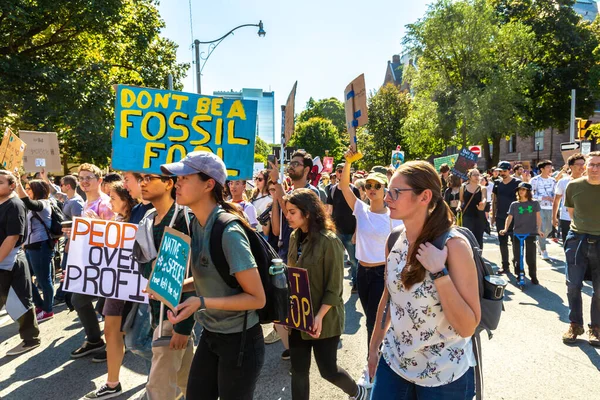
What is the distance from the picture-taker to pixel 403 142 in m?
36.0

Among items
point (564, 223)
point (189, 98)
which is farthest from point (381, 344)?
point (564, 223)

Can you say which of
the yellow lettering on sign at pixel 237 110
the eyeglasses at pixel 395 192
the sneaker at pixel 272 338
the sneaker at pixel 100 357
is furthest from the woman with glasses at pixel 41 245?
the eyeglasses at pixel 395 192

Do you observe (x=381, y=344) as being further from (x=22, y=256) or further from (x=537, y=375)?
(x=22, y=256)

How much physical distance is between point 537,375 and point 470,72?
30111 mm

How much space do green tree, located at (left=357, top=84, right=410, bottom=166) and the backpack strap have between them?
34.0 meters

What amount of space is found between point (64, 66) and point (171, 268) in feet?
59.0

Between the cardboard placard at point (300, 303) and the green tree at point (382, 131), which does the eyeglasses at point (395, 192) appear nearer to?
the cardboard placard at point (300, 303)

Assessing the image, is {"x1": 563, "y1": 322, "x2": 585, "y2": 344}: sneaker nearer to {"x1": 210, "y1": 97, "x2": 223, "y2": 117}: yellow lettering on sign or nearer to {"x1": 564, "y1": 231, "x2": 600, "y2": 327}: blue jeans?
{"x1": 564, "y1": 231, "x2": 600, "y2": 327}: blue jeans

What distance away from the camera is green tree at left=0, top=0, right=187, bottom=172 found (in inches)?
573

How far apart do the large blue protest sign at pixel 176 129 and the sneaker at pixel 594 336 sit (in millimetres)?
4226

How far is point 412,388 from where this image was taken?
2131 mm

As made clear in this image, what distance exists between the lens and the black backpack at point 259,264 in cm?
225

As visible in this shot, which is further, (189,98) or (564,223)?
(564,223)

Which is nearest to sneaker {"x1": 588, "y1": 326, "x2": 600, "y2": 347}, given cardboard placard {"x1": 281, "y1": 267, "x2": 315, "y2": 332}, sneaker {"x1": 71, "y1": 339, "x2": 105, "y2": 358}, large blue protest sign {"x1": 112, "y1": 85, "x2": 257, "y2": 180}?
cardboard placard {"x1": 281, "y1": 267, "x2": 315, "y2": 332}
